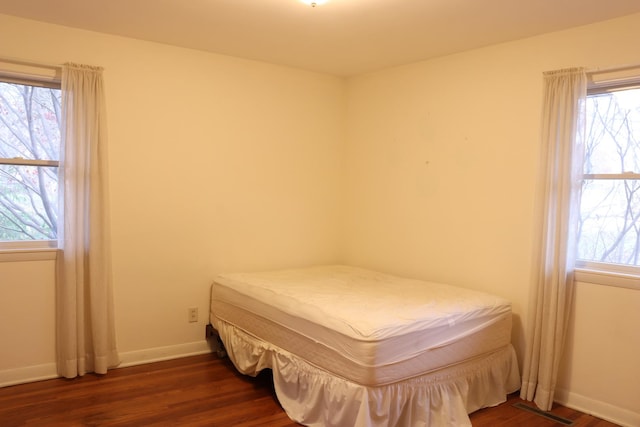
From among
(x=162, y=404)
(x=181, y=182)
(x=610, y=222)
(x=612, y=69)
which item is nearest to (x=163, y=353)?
(x=162, y=404)

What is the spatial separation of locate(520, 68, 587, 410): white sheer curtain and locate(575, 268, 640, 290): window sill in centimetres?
6

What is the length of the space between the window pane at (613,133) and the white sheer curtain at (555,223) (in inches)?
7.1

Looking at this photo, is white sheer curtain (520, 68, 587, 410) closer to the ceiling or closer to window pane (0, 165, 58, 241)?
the ceiling

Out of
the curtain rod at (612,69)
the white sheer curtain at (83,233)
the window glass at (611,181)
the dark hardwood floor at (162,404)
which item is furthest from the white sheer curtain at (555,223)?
the white sheer curtain at (83,233)

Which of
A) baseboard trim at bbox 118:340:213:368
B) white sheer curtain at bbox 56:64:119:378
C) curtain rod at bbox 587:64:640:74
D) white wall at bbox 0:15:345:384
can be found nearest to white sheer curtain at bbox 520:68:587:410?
curtain rod at bbox 587:64:640:74

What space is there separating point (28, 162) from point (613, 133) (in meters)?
3.54

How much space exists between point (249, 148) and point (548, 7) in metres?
2.26

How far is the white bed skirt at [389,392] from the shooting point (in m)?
2.34

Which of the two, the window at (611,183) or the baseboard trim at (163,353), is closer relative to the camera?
the window at (611,183)

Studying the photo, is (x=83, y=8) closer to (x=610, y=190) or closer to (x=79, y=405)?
(x=79, y=405)

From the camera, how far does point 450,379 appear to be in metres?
2.62

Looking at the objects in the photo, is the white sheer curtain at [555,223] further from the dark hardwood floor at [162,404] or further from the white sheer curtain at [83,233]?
the white sheer curtain at [83,233]

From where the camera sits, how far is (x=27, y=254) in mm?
3064

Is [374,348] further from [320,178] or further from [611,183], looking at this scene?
[320,178]
